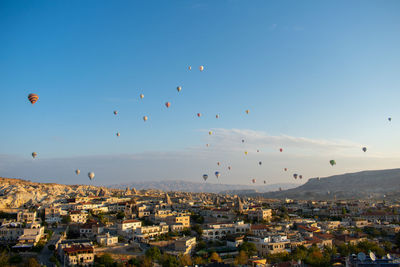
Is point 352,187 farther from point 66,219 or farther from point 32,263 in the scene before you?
point 32,263

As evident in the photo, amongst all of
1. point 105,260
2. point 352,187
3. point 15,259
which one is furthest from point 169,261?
point 352,187

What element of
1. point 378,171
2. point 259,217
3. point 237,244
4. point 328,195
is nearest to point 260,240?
point 237,244

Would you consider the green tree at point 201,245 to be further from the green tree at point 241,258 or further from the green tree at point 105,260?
the green tree at point 105,260

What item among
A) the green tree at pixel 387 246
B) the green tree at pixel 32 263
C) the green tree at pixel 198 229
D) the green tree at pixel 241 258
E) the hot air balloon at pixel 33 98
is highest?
the hot air balloon at pixel 33 98

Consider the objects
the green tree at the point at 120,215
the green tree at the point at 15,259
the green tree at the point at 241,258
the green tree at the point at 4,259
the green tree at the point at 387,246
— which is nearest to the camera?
the green tree at the point at 4,259

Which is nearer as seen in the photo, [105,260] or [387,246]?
[105,260]

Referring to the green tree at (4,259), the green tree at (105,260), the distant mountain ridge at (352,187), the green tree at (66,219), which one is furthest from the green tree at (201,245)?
the distant mountain ridge at (352,187)

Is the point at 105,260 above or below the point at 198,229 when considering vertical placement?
below

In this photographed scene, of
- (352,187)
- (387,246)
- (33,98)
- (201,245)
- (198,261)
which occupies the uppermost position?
(33,98)

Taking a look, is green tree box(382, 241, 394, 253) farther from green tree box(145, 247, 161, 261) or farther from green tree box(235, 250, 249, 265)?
green tree box(145, 247, 161, 261)
